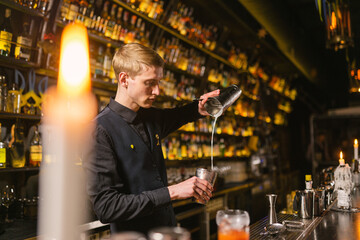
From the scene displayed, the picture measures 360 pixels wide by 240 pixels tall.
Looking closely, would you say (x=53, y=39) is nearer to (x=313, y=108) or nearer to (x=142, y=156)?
(x=142, y=156)

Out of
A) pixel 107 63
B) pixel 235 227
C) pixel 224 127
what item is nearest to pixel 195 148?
pixel 224 127

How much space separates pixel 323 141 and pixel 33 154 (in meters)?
5.94

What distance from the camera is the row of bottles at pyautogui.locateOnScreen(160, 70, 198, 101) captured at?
11.9 feet

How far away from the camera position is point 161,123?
1804 mm

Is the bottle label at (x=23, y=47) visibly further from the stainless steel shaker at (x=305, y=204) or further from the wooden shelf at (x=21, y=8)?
the stainless steel shaker at (x=305, y=204)

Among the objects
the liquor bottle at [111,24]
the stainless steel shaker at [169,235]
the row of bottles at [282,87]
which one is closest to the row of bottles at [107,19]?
the liquor bottle at [111,24]

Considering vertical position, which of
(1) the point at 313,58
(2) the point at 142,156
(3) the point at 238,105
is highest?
(1) the point at 313,58

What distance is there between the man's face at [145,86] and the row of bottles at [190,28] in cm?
225

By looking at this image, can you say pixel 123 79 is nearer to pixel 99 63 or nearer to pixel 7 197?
pixel 7 197

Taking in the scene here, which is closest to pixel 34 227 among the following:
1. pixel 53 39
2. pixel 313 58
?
pixel 53 39

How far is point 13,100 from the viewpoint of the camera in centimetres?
237

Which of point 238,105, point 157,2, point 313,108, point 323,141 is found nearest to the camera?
point 157,2

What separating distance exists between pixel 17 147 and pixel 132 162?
1.32 meters

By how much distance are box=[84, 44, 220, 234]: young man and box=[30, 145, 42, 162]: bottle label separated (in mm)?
1103
